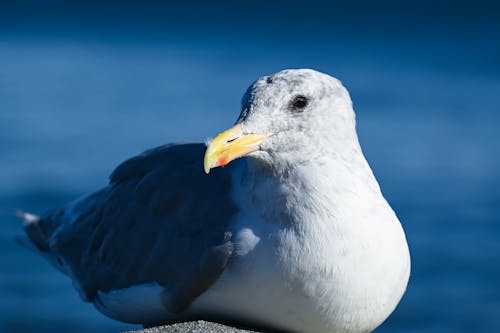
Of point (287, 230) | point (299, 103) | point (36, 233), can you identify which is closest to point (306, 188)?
point (287, 230)

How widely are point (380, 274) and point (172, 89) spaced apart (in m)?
9.40

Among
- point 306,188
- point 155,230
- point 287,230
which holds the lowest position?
point 155,230

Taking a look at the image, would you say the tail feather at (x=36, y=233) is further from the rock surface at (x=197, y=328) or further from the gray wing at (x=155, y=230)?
the rock surface at (x=197, y=328)

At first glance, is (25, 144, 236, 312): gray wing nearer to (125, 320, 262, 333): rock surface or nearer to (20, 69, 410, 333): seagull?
(20, 69, 410, 333): seagull

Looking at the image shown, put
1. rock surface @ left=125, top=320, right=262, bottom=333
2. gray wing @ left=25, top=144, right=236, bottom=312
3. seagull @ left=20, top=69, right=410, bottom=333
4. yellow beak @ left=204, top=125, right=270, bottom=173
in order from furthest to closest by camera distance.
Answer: gray wing @ left=25, top=144, right=236, bottom=312 < rock surface @ left=125, top=320, right=262, bottom=333 < seagull @ left=20, top=69, right=410, bottom=333 < yellow beak @ left=204, top=125, right=270, bottom=173

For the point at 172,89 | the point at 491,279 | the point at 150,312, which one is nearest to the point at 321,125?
the point at 150,312

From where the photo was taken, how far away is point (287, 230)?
4984 mm

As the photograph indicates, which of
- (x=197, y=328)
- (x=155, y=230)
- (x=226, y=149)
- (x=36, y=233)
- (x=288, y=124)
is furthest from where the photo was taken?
(x=36, y=233)

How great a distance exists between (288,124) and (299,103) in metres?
0.15

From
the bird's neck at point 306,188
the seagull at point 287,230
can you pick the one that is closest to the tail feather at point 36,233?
the seagull at point 287,230

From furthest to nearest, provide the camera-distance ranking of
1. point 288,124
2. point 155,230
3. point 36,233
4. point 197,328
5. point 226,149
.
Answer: point 36,233, point 155,230, point 197,328, point 288,124, point 226,149

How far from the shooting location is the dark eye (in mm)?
5000

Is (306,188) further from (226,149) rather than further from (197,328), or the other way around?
(197,328)

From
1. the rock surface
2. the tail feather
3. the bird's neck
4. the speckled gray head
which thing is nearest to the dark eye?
the speckled gray head
